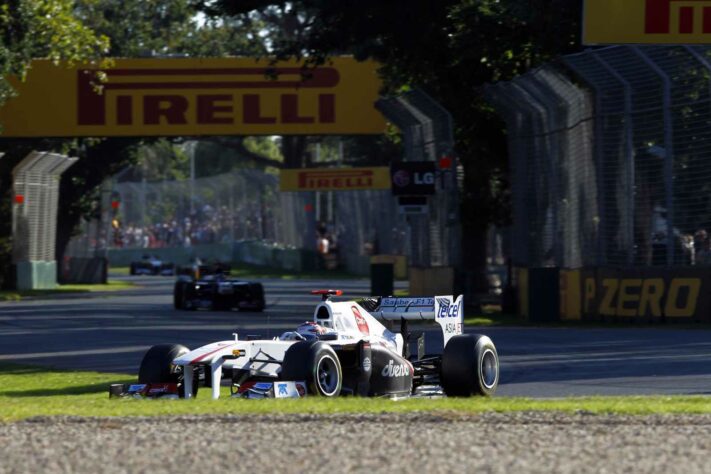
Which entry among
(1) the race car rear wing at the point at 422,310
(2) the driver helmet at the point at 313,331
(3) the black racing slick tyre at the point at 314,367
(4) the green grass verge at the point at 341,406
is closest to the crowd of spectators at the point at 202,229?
(1) the race car rear wing at the point at 422,310

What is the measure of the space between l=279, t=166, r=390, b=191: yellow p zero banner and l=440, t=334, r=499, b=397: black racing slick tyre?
4726cm

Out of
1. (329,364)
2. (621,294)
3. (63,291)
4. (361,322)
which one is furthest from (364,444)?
(63,291)

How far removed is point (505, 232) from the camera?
143 feet

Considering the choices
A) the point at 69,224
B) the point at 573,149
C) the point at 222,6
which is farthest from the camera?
the point at 69,224

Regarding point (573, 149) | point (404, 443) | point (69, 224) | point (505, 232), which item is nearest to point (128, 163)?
point (69, 224)

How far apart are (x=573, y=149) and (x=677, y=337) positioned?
6649 millimetres

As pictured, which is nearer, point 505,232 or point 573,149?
point 573,149

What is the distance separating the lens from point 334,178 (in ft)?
202

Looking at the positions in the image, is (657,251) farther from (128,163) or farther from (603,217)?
(128,163)

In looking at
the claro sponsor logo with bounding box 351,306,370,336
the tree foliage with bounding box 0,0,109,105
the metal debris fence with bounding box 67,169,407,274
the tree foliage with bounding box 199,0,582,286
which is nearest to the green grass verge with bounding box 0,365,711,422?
the claro sponsor logo with bounding box 351,306,370,336

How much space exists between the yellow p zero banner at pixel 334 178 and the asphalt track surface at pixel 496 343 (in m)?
26.6

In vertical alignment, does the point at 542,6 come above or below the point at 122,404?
above

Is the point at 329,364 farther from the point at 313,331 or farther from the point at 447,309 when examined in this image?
the point at 447,309

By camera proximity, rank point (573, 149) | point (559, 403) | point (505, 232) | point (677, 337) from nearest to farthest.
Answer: point (559, 403), point (677, 337), point (573, 149), point (505, 232)
